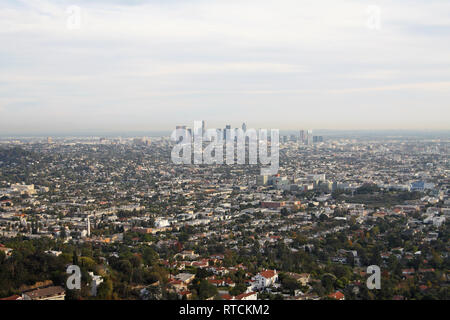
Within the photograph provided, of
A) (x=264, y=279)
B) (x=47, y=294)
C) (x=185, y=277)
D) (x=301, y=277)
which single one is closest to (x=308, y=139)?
(x=301, y=277)

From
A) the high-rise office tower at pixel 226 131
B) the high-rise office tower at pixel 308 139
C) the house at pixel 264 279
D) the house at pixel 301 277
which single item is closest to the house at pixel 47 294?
the house at pixel 264 279

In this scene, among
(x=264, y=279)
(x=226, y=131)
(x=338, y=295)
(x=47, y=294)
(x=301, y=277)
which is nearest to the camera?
(x=47, y=294)

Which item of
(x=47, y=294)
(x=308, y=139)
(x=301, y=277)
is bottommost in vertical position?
(x=301, y=277)

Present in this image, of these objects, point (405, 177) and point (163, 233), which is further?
point (405, 177)

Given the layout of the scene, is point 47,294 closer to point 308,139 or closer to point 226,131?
point 226,131

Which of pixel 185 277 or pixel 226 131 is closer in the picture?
pixel 185 277
